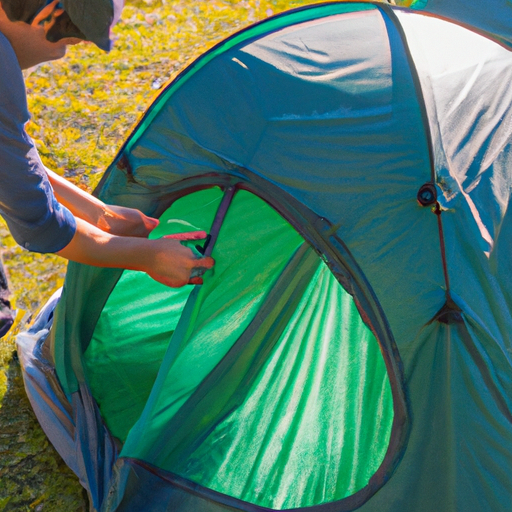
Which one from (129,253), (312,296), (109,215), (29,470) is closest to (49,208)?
(129,253)

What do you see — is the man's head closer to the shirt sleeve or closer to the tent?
the shirt sleeve

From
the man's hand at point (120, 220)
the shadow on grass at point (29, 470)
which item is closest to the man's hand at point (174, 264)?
the man's hand at point (120, 220)

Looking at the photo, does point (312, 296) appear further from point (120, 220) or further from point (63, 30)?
point (63, 30)

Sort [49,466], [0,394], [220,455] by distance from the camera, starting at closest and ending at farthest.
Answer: [220,455] → [49,466] → [0,394]

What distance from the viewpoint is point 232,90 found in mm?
1742

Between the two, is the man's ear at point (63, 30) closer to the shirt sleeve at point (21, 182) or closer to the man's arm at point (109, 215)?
the shirt sleeve at point (21, 182)

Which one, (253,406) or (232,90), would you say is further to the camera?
(253,406)

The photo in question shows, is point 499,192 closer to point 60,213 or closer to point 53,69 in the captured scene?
point 60,213

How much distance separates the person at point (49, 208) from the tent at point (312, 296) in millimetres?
107

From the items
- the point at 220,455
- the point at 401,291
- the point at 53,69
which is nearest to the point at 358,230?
the point at 401,291

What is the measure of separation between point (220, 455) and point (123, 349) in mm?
528

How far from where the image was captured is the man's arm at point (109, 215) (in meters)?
1.91

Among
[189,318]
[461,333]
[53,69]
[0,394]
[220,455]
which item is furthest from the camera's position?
[53,69]

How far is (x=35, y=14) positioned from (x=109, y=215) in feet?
2.18
